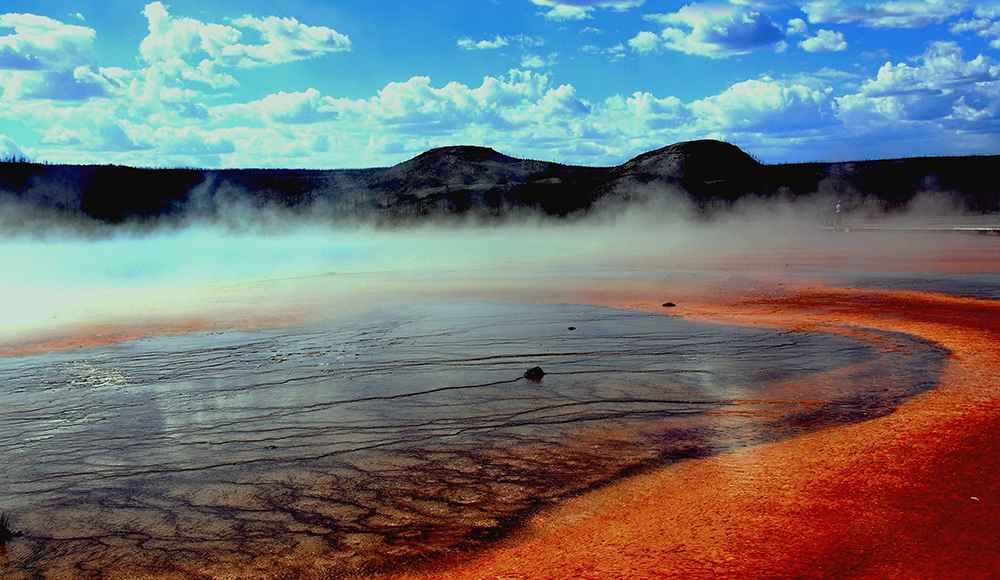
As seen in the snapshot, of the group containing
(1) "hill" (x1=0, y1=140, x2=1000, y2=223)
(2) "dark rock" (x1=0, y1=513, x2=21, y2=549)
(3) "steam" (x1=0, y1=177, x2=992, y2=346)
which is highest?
(1) "hill" (x1=0, y1=140, x2=1000, y2=223)

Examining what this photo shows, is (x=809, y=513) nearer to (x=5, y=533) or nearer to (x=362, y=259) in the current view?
(x=5, y=533)

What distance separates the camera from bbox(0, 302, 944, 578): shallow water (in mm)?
4035

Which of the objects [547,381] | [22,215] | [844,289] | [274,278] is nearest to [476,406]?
[547,381]

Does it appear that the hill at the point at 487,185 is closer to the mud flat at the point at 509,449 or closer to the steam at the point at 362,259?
the steam at the point at 362,259

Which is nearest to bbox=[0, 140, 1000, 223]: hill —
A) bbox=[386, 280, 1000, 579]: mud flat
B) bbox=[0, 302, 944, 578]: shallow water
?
bbox=[0, 302, 944, 578]: shallow water

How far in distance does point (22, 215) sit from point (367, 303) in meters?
48.8

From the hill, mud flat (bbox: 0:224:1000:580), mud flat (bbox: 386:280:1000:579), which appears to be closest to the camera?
mud flat (bbox: 386:280:1000:579)

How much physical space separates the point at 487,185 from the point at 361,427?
63.5 metres

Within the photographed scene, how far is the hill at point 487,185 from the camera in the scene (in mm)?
60375

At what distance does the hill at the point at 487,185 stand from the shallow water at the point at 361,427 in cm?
5144

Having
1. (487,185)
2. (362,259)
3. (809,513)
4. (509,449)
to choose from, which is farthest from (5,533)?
(487,185)

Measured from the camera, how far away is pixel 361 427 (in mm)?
5809

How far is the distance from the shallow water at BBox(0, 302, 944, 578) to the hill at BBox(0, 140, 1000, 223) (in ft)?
169

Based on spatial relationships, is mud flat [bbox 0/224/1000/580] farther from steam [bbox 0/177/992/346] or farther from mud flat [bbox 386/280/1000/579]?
steam [bbox 0/177/992/346]
